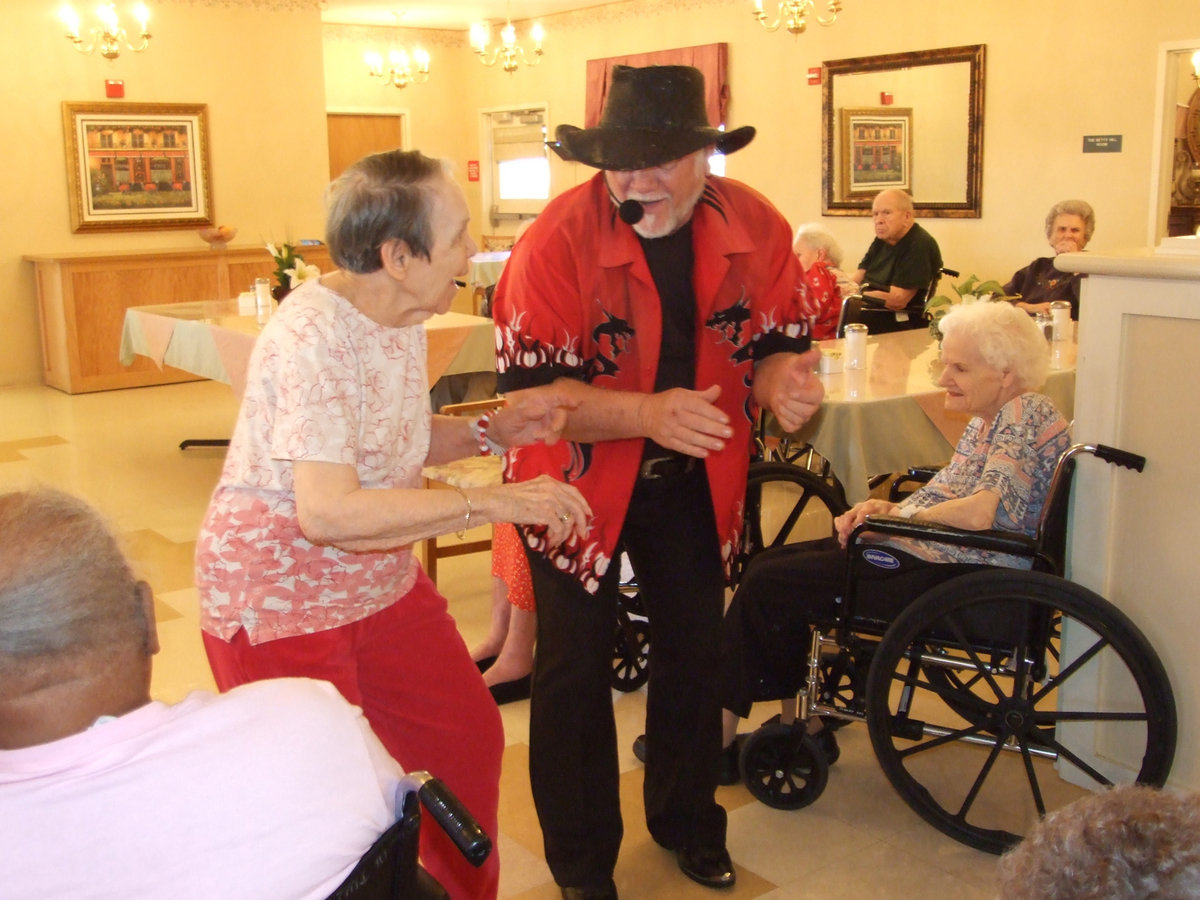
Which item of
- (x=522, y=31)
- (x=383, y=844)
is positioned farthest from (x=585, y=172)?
(x=383, y=844)

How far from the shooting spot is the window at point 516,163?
1218 cm

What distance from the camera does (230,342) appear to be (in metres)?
5.16

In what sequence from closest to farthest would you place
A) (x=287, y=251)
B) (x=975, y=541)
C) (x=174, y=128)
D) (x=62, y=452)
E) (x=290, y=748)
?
1. (x=290, y=748)
2. (x=975, y=541)
3. (x=287, y=251)
4. (x=62, y=452)
5. (x=174, y=128)

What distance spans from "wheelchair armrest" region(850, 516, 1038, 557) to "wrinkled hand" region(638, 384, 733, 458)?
0.62 meters

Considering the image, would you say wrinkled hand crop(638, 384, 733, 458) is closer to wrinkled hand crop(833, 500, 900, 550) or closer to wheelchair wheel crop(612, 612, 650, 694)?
wrinkled hand crop(833, 500, 900, 550)

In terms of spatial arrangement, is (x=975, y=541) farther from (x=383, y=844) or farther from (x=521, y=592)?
(x=383, y=844)

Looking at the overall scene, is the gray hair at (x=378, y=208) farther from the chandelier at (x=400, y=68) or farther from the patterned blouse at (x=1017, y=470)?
the chandelier at (x=400, y=68)

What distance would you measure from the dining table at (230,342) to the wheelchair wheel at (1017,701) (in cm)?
278

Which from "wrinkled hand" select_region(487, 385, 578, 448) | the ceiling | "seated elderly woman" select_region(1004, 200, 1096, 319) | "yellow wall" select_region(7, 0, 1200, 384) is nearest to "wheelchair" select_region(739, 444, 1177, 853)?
"wrinkled hand" select_region(487, 385, 578, 448)

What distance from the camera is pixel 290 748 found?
109 cm

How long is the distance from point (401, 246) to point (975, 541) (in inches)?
51.1

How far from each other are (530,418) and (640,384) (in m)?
0.24

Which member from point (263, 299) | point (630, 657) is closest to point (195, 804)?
point (630, 657)

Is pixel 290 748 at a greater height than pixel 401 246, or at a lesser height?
lesser
